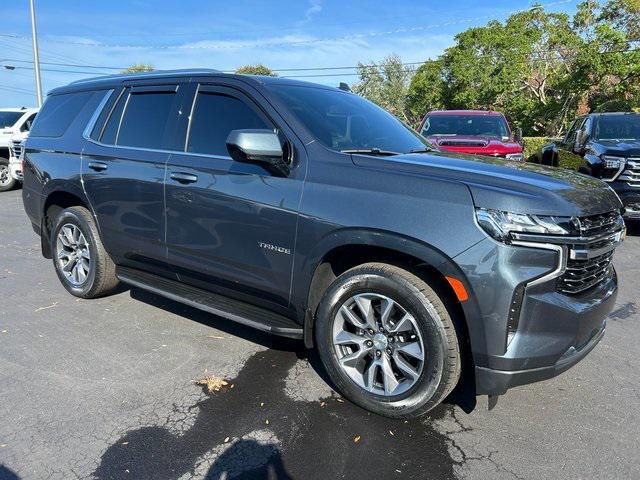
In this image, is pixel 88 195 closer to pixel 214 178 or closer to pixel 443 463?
pixel 214 178

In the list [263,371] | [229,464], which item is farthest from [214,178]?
[229,464]

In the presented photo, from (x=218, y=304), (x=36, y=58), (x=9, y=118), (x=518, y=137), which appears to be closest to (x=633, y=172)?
(x=518, y=137)

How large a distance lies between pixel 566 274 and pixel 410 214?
0.85m

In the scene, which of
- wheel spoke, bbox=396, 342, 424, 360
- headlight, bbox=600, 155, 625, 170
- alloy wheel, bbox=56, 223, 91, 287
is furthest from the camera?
headlight, bbox=600, 155, 625, 170

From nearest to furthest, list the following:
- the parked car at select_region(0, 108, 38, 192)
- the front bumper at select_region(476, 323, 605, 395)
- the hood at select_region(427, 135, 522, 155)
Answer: the front bumper at select_region(476, 323, 605, 395)
the hood at select_region(427, 135, 522, 155)
the parked car at select_region(0, 108, 38, 192)

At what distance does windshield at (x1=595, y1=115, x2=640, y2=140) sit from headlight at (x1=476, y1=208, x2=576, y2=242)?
7106 millimetres

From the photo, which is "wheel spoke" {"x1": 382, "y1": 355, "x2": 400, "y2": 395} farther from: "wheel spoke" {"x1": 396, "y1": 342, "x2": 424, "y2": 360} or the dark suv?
"wheel spoke" {"x1": 396, "y1": 342, "x2": 424, "y2": 360}

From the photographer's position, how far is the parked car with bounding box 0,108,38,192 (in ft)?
43.4

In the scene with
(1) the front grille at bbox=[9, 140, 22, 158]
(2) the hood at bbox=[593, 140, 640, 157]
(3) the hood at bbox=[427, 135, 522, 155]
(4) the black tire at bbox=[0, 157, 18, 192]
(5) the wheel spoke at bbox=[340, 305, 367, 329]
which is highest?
(2) the hood at bbox=[593, 140, 640, 157]

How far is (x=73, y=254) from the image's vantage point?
197 inches

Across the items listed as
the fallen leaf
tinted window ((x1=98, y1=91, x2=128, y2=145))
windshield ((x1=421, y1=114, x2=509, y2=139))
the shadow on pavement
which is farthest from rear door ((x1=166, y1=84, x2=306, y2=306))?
windshield ((x1=421, y1=114, x2=509, y2=139))

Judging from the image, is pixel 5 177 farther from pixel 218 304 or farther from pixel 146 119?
pixel 218 304

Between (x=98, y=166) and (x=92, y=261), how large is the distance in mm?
884

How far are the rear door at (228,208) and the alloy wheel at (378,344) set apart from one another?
1.60ft
